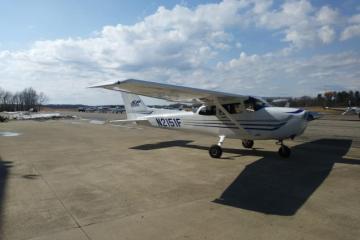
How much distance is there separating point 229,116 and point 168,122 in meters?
3.30

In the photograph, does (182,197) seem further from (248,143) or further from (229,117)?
(248,143)

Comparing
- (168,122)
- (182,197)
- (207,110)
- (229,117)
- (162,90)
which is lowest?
(182,197)

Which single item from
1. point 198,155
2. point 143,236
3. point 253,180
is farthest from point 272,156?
point 143,236

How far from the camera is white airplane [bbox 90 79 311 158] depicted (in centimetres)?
915

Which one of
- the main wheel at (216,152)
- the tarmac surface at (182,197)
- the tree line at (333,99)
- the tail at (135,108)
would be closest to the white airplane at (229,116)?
the main wheel at (216,152)

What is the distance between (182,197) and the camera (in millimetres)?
5762

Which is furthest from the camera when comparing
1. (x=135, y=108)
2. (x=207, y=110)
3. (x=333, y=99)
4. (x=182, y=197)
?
(x=333, y=99)

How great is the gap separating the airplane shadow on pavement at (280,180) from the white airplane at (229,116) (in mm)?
887

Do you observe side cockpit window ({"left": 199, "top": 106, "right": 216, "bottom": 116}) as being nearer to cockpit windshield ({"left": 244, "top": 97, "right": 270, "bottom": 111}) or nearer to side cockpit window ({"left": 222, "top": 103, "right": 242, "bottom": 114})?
side cockpit window ({"left": 222, "top": 103, "right": 242, "bottom": 114})

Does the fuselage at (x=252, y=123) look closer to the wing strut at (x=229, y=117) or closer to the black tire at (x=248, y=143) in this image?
the wing strut at (x=229, y=117)

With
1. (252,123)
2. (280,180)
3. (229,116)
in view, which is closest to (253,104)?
(252,123)

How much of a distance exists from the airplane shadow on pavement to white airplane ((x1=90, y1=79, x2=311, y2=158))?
89 cm

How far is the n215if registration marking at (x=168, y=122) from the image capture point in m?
12.3

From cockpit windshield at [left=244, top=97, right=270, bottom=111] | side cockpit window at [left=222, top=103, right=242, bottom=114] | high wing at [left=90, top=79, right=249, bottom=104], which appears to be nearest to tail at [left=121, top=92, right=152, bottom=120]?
high wing at [left=90, top=79, right=249, bottom=104]
